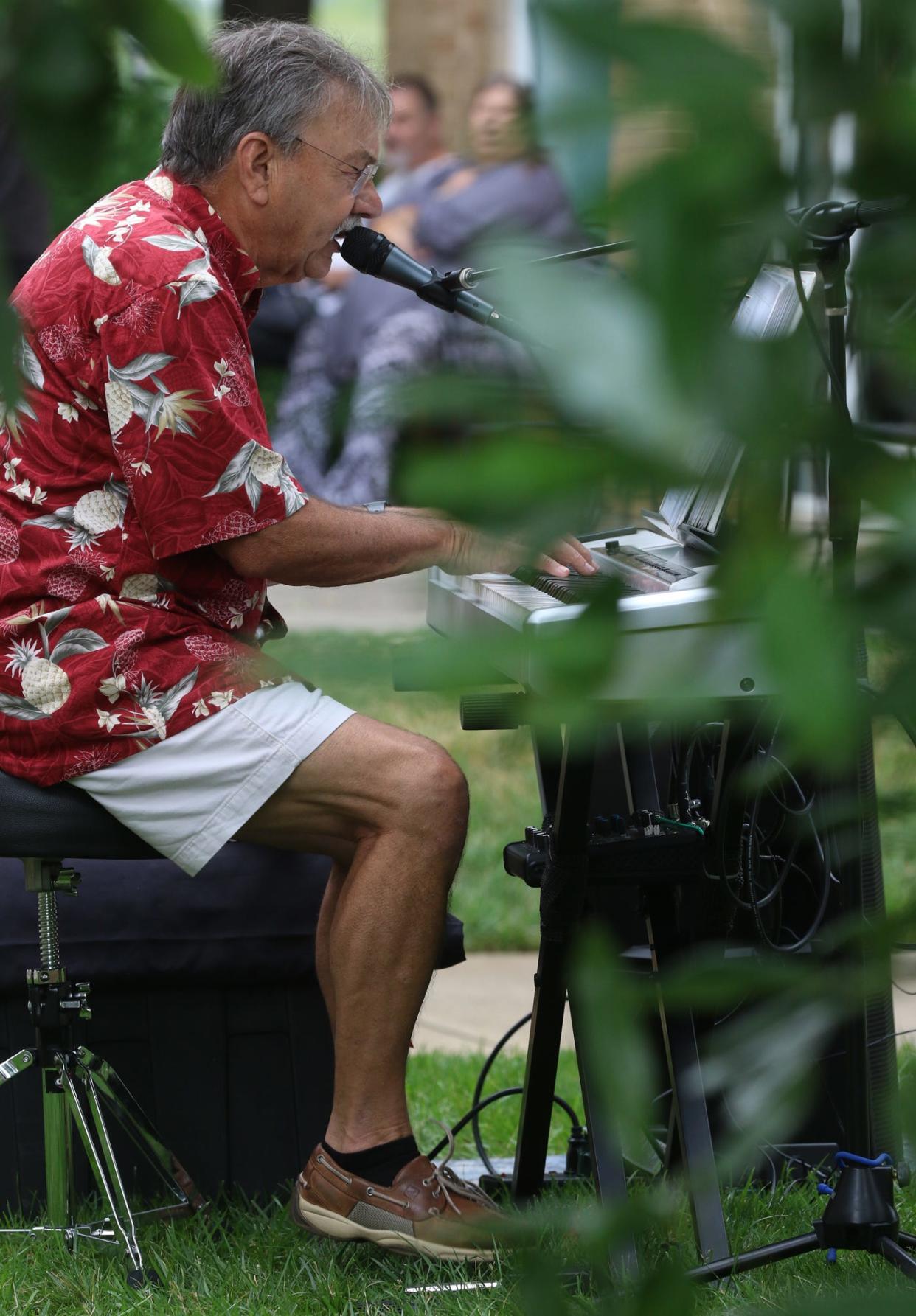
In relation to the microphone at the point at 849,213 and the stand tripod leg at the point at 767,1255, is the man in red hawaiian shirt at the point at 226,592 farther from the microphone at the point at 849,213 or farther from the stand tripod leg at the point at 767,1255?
the microphone at the point at 849,213

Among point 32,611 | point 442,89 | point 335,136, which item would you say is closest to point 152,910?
point 32,611

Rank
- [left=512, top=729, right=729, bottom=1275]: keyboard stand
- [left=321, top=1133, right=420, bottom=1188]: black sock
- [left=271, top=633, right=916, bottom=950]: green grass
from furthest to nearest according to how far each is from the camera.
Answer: [left=321, top=1133, right=420, bottom=1188]: black sock < [left=512, top=729, right=729, bottom=1275]: keyboard stand < [left=271, top=633, right=916, bottom=950]: green grass

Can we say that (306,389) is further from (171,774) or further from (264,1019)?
(264,1019)

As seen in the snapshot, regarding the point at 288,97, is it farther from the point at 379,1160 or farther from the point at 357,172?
the point at 379,1160

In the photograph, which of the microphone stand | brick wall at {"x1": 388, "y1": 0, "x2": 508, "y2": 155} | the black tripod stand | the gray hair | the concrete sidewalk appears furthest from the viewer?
brick wall at {"x1": 388, "y1": 0, "x2": 508, "y2": 155}

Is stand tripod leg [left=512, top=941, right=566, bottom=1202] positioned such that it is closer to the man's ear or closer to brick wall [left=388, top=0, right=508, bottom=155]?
the man's ear

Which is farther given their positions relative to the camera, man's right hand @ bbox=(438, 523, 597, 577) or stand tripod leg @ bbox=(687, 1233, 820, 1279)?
stand tripod leg @ bbox=(687, 1233, 820, 1279)

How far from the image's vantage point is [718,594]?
18.7 inches

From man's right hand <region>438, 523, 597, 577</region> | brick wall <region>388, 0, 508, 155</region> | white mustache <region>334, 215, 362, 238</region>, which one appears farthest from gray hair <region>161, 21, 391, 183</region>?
brick wall <region>388, 0, 508, 155</region>

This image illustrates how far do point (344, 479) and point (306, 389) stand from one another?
0.10 meters

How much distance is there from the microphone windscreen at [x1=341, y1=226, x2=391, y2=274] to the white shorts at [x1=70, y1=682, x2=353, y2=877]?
527 millimetres

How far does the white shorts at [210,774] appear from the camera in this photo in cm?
214

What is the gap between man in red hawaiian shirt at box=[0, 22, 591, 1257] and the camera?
6.75 ft

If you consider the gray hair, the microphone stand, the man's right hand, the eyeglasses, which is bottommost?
the man's right hand
